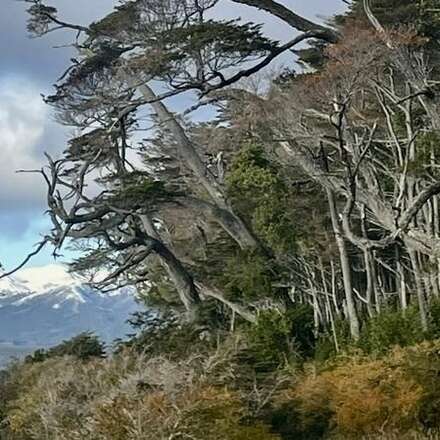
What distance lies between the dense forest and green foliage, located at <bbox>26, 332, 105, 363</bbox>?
0.36 ft

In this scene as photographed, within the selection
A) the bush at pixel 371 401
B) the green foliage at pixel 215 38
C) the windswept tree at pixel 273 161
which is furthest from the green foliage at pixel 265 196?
the bush at pixel 371 401

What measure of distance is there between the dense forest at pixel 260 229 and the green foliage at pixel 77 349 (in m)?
0.11

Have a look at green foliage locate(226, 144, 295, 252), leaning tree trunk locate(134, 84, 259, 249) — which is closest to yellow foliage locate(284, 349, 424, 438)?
green foliage locate(226, 144, 295, 252)

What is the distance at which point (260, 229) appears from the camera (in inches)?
989

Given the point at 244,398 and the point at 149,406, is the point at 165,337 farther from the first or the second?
the point at 149,406

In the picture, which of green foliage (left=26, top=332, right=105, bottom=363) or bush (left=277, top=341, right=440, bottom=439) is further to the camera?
green foliage (left=26, top=332, right=105, bottom=363)

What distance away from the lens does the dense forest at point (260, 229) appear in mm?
14656

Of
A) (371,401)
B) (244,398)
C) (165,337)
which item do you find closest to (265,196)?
(165,337)

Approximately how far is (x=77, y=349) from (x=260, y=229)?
7.66 metres

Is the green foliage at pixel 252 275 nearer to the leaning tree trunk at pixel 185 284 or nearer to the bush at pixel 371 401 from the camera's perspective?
the leaning tree trunk at pixel 185 284

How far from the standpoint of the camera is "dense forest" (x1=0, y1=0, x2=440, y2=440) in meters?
14.7

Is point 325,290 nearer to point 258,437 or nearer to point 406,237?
point 406,237

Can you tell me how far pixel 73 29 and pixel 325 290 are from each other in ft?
29.8

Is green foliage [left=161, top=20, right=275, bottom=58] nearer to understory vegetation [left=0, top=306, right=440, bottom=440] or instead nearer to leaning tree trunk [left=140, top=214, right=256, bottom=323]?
understory vegetation [left=0, top=306, right=440, bottom=440]
